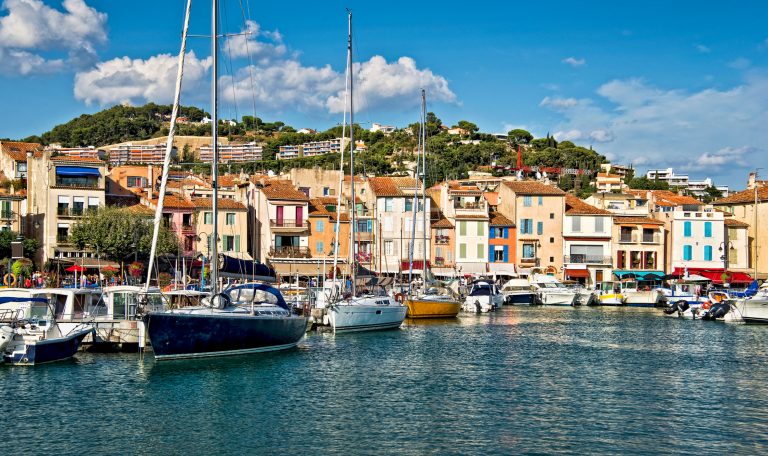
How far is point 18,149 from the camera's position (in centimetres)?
8519

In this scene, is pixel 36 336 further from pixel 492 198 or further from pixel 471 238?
pixel 492 198

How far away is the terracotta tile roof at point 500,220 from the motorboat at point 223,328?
165ft

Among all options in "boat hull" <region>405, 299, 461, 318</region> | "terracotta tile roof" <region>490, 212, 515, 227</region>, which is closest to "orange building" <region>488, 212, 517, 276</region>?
"terracotta tile roof" <region>490, 212, 515, 227</region>

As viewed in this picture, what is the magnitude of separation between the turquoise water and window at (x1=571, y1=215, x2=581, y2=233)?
1752 inches

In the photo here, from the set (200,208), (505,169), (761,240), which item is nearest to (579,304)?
(761,240)

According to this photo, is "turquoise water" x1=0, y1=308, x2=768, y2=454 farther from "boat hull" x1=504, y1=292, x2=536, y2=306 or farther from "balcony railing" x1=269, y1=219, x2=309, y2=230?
"balcony railing" x1=269, y1=219, x2=309, y2=230

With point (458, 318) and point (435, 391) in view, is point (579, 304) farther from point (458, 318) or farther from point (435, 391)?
point (435, 391)

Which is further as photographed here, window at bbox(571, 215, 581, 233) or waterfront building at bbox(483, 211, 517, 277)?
window at bbox(571, 215, 581, 233)

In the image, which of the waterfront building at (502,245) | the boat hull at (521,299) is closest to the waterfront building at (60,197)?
the boat hull at (521,299)

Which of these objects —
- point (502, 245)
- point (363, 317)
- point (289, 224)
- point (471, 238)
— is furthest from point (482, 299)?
point (502, 245)

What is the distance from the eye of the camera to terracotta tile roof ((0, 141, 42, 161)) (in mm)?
81188

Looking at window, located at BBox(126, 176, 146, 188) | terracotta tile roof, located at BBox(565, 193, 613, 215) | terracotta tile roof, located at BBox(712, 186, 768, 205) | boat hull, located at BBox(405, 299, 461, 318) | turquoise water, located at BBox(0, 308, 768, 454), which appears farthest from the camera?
terracotta tile roof, located at BBox(712, 186, 768, 205)

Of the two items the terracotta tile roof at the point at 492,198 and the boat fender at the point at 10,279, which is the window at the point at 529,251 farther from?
the boat fender at the point at 10,279

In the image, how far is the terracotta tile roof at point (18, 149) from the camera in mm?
81188
